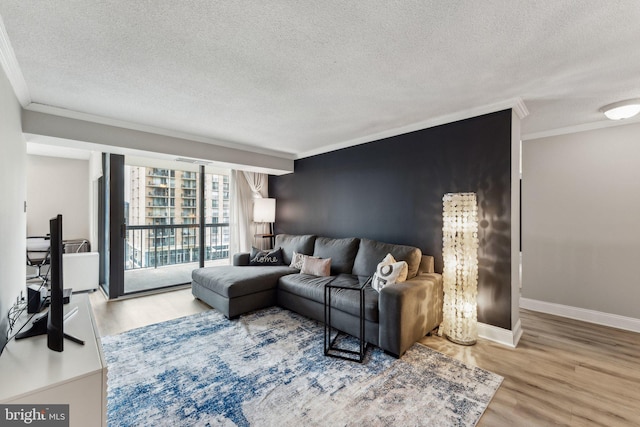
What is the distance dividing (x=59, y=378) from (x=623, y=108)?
4717mm

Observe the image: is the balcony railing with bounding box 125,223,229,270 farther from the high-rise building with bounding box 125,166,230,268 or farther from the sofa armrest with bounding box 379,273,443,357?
the sofa armrest with bounding box 379,273,443,357

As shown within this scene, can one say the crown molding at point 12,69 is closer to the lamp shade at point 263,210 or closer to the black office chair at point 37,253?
the black office chair at point 37,253

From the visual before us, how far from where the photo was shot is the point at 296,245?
4473mm

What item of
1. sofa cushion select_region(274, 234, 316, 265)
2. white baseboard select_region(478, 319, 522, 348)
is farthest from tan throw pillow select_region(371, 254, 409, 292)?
sofa cushion select_region(274, 234, 316, 265)

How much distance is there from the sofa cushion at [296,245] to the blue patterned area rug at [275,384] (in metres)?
1.61

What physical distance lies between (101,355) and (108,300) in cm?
327

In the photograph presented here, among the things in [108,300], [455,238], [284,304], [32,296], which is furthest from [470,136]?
[108,300]

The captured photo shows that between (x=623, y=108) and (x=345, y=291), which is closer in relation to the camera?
(x=623, y=108)

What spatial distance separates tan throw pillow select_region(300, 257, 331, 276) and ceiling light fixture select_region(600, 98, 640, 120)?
3.45 meters

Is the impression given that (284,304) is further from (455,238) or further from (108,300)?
(108,300)

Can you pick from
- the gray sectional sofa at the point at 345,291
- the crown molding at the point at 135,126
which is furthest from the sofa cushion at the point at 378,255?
the crown molding at the point at 135,126

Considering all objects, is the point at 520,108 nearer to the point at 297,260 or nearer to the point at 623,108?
the point at 623,108

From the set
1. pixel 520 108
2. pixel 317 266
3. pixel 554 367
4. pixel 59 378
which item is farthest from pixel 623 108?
pixel 59 378

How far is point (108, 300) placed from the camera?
158 inches
